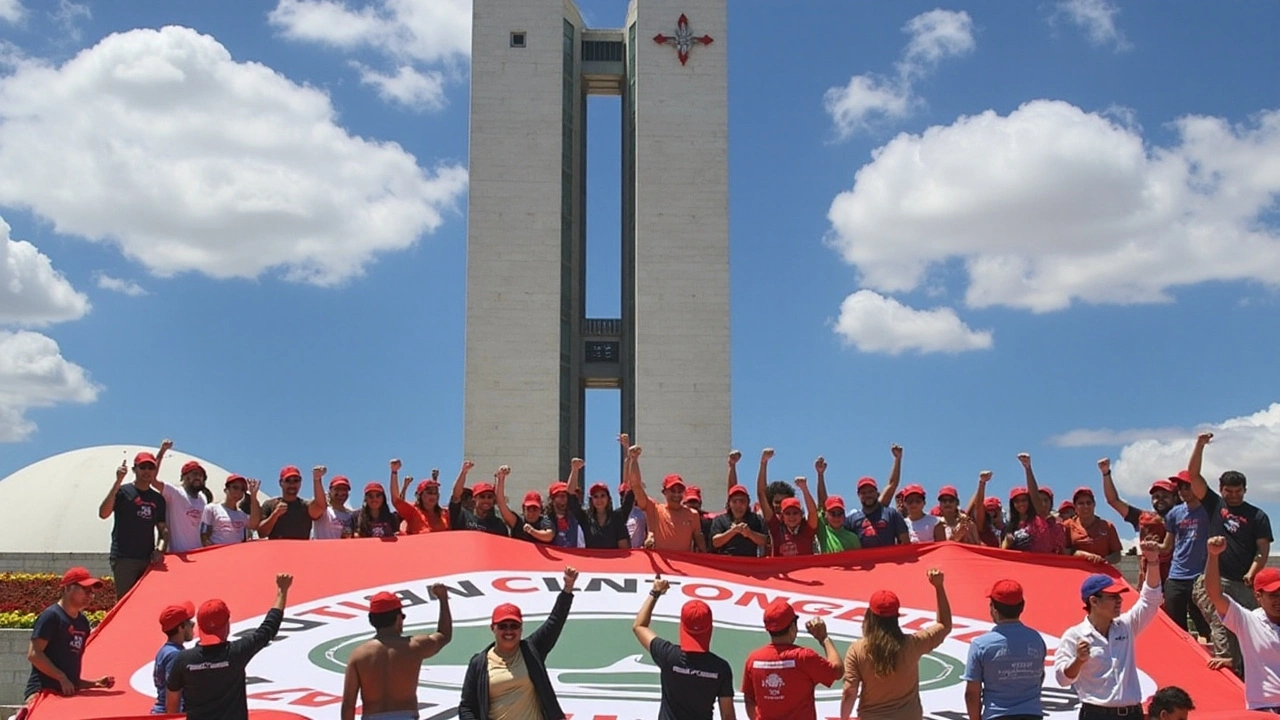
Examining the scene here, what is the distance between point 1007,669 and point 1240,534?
3.97 metres

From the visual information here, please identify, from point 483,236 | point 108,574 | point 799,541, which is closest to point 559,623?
point 799,541

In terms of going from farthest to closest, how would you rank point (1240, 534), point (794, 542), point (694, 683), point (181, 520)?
point (794, 542) < point (181, 520) < point (1240, 534) < point (694, 683)

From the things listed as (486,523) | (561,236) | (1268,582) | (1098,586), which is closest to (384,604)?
(1098,586)

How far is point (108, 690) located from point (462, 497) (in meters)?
3.96

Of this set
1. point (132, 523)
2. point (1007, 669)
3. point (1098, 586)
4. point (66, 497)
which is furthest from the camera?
point (66, 497)

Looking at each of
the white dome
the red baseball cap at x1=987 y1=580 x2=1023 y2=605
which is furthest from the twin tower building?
the red baseball cap at x1=987 y1=580 x2=1023 y2=605

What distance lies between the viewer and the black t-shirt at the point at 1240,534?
29.0 ft

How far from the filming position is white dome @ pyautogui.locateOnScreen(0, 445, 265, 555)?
1277 inches

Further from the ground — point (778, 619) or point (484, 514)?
point (484, 514)

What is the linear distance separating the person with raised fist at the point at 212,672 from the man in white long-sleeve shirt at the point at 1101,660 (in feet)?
14.0

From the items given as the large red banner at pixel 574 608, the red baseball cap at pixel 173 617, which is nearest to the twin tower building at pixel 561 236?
the large red banner at pixel 574 608

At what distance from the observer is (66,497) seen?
34.1 m

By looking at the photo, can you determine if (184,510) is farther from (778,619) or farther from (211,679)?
(778,619)

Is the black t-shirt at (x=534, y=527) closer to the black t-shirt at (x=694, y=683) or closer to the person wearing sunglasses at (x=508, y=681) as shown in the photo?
the person wearing sunglasses at (x=508, y=681)
